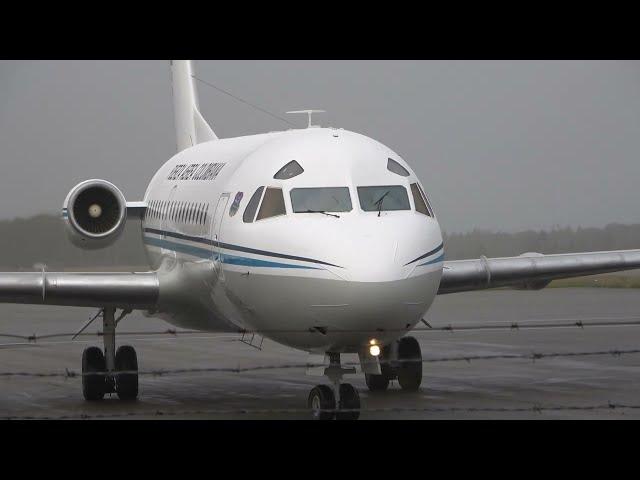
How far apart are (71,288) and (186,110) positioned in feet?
26.8

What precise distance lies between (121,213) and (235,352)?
16.3ft

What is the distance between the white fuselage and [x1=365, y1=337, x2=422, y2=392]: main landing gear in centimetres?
231

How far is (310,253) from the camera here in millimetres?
11781

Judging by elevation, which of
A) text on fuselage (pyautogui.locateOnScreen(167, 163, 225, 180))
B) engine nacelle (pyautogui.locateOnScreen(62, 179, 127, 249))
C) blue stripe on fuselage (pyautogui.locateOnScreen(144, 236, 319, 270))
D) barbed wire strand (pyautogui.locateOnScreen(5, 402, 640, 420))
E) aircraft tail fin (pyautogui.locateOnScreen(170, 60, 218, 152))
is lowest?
barbed wire strand (pyautogui.locateOnScreen(5, 402, 640, 420))

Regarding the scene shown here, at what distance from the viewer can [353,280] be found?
447 inches

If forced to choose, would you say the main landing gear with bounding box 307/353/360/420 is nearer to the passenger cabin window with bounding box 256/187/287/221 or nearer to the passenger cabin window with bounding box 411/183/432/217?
the passenger cabin window with bounding box 256/187/287/221

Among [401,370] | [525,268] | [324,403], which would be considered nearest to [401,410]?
[324,403]

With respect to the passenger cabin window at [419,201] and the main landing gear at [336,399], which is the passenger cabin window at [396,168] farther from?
the main landing gear at [336,399]

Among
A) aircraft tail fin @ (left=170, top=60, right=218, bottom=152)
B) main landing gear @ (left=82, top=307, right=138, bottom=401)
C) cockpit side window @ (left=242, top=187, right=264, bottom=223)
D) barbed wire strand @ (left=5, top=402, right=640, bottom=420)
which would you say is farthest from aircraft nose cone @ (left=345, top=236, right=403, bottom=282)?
aircraft tail fin @ (left=170, top=60, right=218, bottom=152)

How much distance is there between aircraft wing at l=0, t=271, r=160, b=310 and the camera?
15.6 m

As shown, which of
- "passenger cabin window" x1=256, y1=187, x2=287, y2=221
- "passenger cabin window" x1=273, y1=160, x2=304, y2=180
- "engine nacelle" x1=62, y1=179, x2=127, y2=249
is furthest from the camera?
"engine nacelle" x1=62, y1=179, x2=127, y2=249

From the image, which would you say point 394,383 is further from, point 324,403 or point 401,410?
point 401,410

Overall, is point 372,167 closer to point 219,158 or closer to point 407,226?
point 407,226
